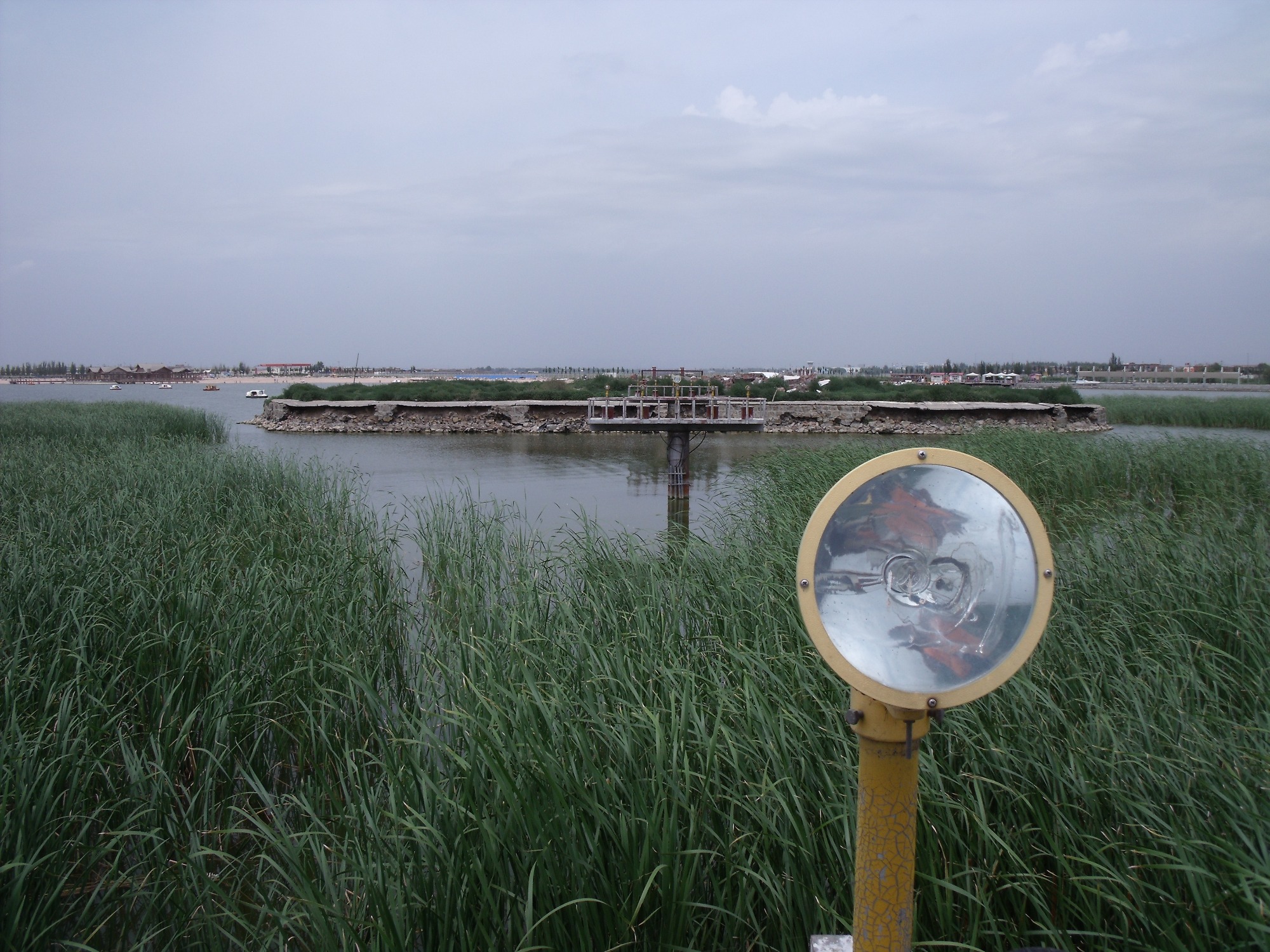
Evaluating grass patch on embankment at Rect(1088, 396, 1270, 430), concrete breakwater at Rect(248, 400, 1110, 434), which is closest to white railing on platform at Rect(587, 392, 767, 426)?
concrete breakwater at Rect(248, 400, 1110, 434)

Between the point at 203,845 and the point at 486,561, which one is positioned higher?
the point at 486,561

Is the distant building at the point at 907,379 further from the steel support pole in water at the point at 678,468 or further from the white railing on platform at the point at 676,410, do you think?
the steel support pole in water at the point at 678,468

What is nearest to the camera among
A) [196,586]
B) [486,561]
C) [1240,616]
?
[1240,616]

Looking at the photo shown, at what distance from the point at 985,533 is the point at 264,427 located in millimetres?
34276

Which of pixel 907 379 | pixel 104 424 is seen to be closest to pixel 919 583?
pixel 104 424

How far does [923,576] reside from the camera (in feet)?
4.00

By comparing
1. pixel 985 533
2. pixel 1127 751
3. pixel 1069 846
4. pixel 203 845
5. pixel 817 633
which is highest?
pixel 985 533

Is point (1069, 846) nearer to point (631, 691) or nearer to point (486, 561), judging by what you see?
point (631, 691)

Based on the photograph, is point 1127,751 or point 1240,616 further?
point 1240,616

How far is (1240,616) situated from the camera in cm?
369

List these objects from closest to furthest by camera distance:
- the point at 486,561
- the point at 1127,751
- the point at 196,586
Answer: the point at 1127,751
the point at 196,586
the point at 486,561

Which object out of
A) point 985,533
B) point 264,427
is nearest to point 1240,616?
point 985,533

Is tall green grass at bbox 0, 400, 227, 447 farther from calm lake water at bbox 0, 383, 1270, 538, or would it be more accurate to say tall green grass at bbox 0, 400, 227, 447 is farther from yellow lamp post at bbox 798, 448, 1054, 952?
yellow lamp post at bbox 798, 448, 1054, 952

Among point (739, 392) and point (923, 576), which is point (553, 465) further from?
point (739, 392)
